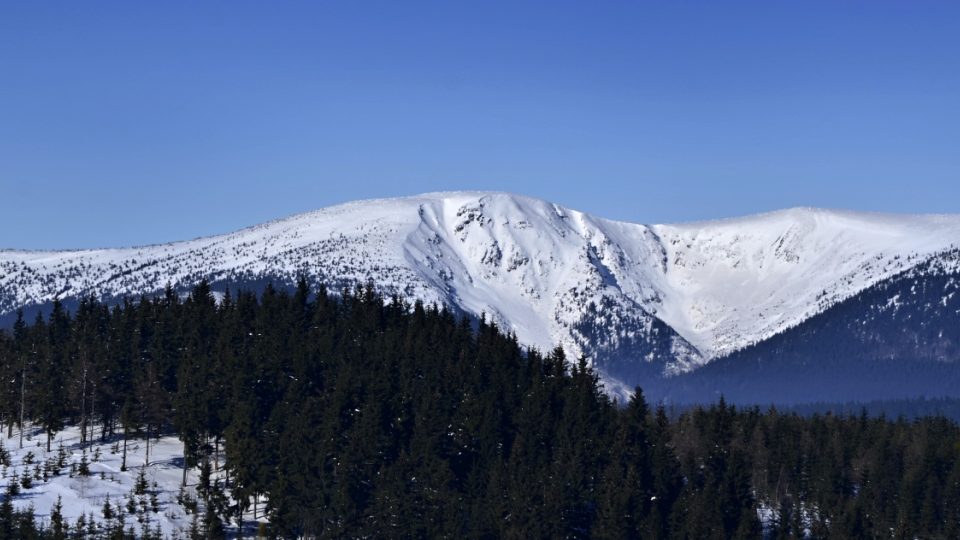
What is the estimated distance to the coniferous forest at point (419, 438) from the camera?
490ft

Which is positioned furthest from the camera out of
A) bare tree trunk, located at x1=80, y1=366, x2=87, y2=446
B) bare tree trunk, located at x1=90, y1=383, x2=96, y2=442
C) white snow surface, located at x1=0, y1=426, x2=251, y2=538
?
bare tree trunk, located at x1=90, y1=383, x2=96, y2=442

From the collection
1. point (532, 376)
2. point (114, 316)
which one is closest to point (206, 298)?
point (114, 316)

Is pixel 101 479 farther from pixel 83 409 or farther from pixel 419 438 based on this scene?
pixel 419 438

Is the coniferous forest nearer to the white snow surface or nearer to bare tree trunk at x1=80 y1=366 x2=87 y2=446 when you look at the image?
bare tree trunk at x1=80 y1=366 x2=87 y2=446

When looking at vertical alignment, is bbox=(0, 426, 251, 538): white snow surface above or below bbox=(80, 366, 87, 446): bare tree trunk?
below

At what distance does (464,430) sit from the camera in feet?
531

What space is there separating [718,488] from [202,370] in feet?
194

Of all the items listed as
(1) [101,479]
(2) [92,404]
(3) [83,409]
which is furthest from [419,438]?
(3) [83,409]

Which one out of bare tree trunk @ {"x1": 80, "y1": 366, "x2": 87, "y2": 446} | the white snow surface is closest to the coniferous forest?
A: bare tree trunk @ {"x1": 80, "y1": 366, "x2": 87, "y2": 446}

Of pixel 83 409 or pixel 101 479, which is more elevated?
pixel 83 409

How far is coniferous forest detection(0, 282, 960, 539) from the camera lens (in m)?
149

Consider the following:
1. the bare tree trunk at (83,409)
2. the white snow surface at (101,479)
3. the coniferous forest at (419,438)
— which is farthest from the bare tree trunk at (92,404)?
the white snow surface at (101,479)

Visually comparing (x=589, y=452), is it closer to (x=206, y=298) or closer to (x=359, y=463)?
(x=359, y=463)

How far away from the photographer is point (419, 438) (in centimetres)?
15712
